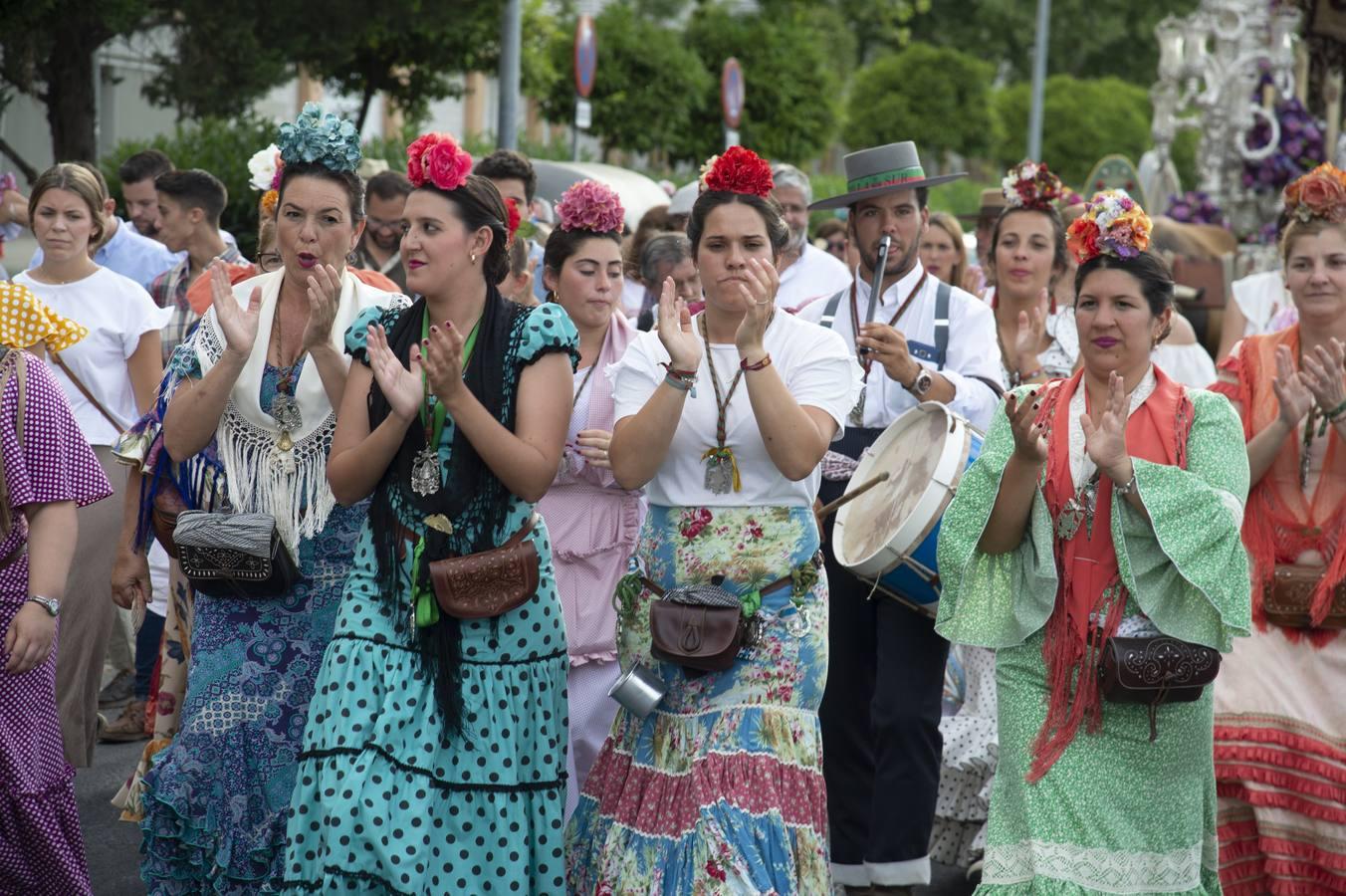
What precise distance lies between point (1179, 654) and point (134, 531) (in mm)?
3234

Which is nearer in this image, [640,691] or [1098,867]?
[1098,867]

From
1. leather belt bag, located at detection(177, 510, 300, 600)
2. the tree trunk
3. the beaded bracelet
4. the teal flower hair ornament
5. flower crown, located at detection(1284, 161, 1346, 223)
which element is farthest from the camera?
the tree trunk

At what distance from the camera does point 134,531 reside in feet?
19.0

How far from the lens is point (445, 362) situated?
4586 millimetres

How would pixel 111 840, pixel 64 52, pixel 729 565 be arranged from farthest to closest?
1. pixel 64 52
2. pixel 111 840
3. pixel 729 565

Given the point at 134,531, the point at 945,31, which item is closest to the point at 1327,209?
the point at 134,531

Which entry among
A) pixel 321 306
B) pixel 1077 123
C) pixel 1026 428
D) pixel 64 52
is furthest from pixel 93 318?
pixel 1077 123

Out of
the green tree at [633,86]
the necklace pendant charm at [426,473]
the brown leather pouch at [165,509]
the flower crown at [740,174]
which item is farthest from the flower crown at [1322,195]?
A: the green tree at [633,86]

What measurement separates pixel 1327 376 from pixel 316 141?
3.07 m

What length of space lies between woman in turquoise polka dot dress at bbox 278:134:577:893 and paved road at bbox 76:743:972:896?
1802 mm

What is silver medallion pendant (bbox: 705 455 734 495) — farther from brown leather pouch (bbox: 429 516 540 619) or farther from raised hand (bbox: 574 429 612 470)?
raised hand (bbox: 574 429 612 470)

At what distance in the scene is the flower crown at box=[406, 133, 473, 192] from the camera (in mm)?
4926

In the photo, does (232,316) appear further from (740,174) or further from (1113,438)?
(1113,438)

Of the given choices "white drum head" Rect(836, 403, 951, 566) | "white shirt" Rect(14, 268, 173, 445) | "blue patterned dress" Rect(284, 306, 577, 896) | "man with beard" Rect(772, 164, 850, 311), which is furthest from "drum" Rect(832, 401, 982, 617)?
"white shirt" Rect(14, 268, 173, 445)
